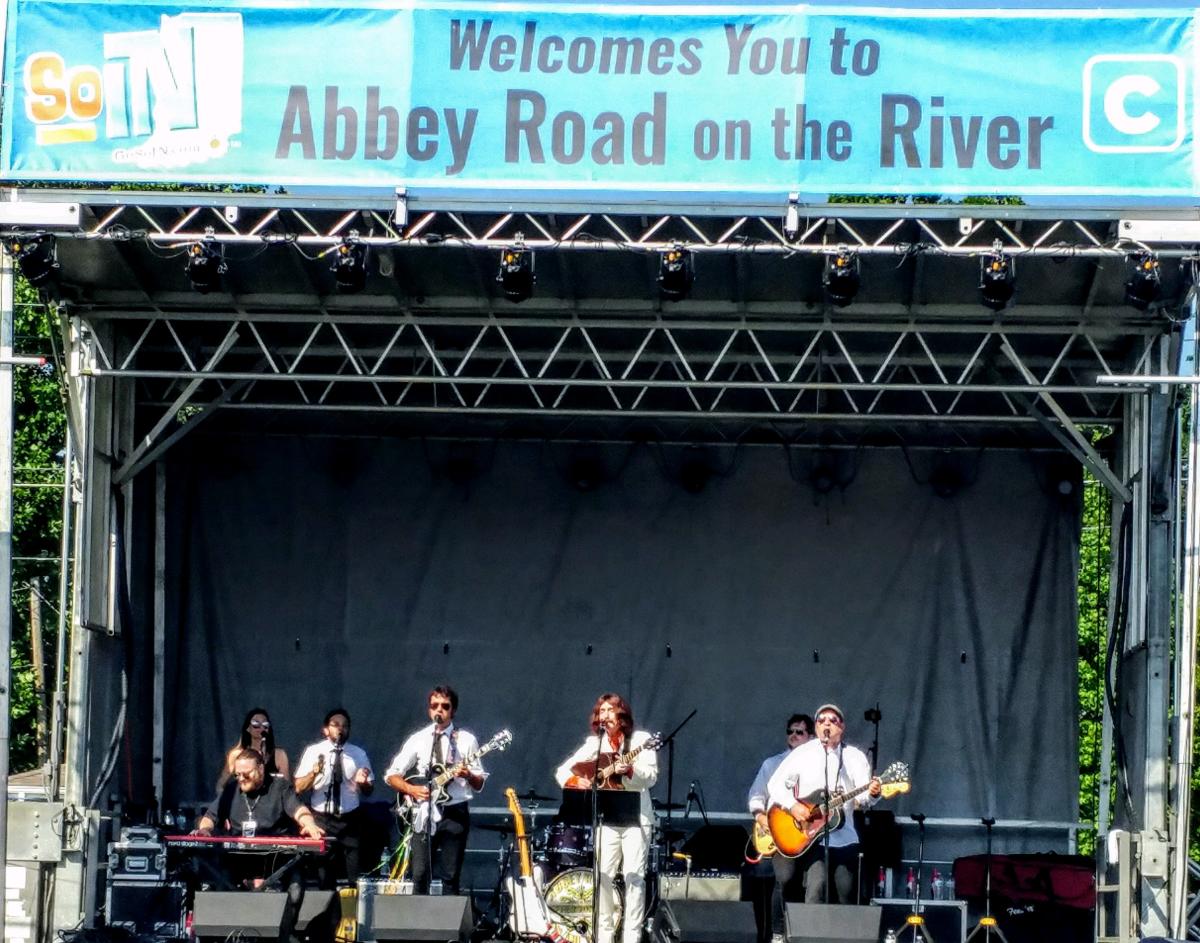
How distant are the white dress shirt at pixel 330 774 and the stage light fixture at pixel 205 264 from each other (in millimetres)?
3244

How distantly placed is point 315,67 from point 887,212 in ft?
11.0

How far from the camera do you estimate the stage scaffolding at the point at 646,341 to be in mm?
11039

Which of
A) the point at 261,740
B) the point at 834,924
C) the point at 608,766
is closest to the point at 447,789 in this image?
the point at 608,766

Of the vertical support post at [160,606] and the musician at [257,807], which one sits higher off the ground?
the vertical support post at [160,606]

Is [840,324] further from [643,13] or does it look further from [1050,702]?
[1050,702]

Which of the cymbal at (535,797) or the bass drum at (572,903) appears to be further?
the cymbal at (535,797)

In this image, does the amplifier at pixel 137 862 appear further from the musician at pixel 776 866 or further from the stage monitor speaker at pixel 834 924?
the stage monitor speaker at pixel 834 924

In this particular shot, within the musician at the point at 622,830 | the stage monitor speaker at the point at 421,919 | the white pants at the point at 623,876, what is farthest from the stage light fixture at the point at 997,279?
the stage monitor speaker at the point at 421,919

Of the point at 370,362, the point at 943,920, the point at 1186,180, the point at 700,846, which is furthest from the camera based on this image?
the point at 370,362

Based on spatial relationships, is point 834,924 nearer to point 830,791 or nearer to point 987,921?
point 830,791

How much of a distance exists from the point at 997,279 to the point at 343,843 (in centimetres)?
551

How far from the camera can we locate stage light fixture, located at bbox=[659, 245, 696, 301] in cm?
1100

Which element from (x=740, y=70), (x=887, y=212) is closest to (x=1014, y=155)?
(x=887, y=212)

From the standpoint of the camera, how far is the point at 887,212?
10.9m
